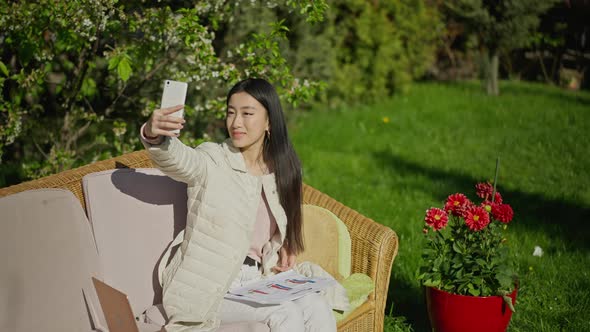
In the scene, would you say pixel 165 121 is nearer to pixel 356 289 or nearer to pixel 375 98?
pixel 356 289

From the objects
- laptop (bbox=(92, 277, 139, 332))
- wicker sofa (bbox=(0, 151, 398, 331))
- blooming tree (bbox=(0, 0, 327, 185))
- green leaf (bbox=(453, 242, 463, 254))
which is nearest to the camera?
laptop (bbox=(92, 277, 139, 332))

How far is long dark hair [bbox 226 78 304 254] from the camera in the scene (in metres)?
3.11

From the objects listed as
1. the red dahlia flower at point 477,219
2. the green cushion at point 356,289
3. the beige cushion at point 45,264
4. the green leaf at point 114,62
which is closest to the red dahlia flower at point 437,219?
the red dahlia flower at point 477,219

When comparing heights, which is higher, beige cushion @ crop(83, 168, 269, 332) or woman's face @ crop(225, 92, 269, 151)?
woman's face @ crop(225, 92, 269, 151)

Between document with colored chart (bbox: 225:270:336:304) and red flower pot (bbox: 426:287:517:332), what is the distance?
0.63 meters

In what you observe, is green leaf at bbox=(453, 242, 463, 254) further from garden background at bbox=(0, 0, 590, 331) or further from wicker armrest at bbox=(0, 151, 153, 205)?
wicker armrest at bbox=(0, 151, 153, 205)

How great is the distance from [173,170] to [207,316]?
2.09ft

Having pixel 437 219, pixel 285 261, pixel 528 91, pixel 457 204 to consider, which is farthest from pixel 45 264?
pixel 528 91

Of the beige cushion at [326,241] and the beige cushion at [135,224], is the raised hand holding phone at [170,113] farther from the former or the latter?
the beige cushion at [326,241]

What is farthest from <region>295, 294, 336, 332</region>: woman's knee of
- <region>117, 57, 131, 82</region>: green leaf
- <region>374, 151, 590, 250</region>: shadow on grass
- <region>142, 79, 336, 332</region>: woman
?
<region>374, 151, 590, 250</region>: shadow on grass

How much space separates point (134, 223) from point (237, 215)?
1.72 ft

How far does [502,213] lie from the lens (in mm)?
3090

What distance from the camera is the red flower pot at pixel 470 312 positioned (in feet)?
10.0

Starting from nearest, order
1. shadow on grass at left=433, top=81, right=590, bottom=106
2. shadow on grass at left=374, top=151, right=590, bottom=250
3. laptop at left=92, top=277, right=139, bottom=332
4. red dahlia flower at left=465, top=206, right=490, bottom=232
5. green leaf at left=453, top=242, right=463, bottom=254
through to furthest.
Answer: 1. laptop at left=92, top=277, right=139, bottom=332
2. red dahlia flower at left=465, top=206, right=490, bottom=232
3. green leaf at left=453, top=242, right=463, bottom=254
4. shadow on grass at left=374, top=151, right=590, bottom=250
5. shadow on grass at left=433, top=81, right=590, bottom=106
